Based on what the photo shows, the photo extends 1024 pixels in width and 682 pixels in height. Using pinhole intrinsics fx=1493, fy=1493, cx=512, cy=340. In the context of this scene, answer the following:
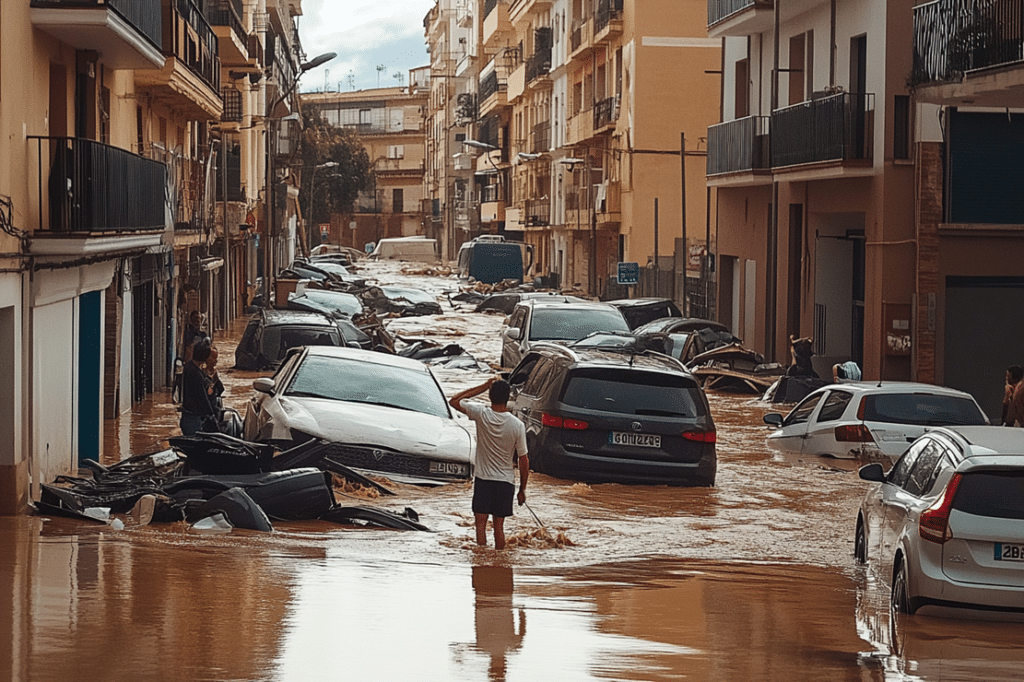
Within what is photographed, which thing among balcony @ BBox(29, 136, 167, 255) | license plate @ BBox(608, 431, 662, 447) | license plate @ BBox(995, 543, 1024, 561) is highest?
balcony @ BBox(29, 136, 167, 255)

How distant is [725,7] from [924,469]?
25576mm

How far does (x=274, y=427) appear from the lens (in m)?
14.5

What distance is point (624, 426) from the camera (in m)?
16.0

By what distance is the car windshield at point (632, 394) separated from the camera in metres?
16.1

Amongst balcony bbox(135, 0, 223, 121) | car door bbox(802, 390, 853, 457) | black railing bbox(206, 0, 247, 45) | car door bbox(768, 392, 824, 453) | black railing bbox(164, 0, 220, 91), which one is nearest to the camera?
car door bbox(802, 390, 853, 457)

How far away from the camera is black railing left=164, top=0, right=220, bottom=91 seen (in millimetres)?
26406

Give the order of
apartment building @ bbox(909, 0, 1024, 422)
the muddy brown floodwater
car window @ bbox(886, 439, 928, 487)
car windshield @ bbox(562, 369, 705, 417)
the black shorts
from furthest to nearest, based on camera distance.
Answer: apartment building @ bbox(909, 0, 1024, 422) → car windshield @ bbox(562, 369, 705, 417) → the black shorts → car window @ bbox(886, 439, 928, 487) → the muddy brown floodwater

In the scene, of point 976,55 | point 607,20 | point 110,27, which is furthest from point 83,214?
point 607,20

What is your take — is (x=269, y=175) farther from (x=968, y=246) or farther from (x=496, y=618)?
(x=496, y=618)

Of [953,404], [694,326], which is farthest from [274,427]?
[694,326]

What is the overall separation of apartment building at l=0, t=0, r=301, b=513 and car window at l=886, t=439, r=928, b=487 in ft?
27.5

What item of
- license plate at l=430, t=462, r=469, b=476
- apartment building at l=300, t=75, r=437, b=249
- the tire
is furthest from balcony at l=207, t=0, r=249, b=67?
apartment building at l=300, t=75, r=437, b=249

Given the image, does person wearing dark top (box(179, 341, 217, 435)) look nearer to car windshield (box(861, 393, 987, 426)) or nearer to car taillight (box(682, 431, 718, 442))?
car taillight (box(682, 431, 718, 442))

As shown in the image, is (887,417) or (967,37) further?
(967,37)
